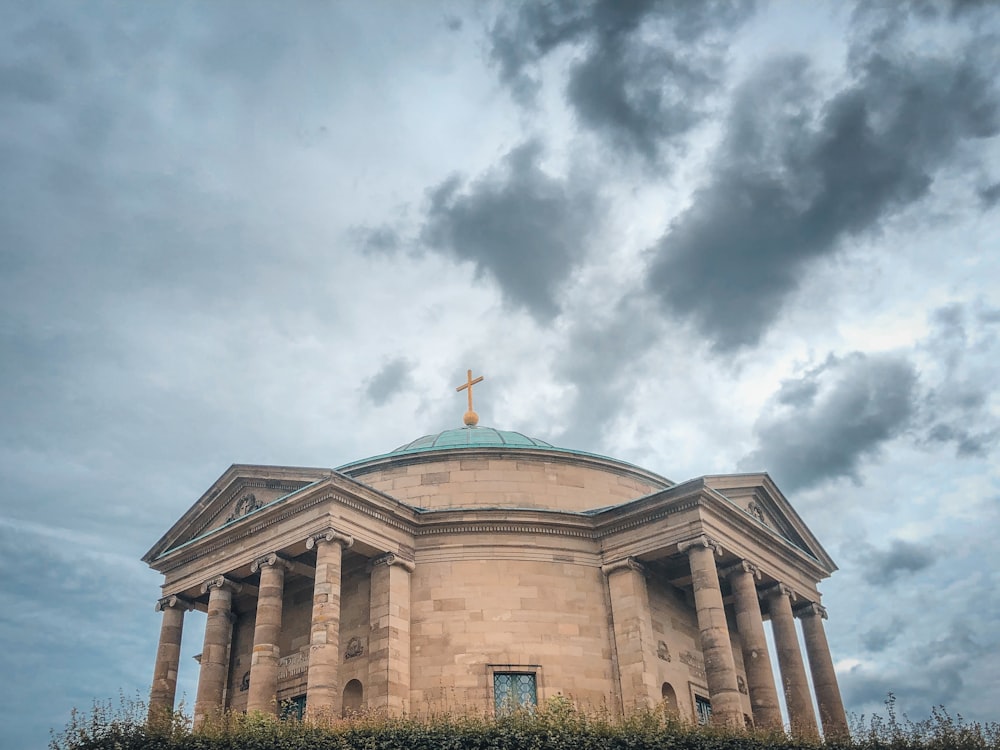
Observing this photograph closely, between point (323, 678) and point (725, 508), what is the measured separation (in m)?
13.0

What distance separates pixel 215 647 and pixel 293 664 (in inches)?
96.3

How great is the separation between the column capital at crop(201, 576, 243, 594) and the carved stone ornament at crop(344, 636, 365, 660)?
4518 mm

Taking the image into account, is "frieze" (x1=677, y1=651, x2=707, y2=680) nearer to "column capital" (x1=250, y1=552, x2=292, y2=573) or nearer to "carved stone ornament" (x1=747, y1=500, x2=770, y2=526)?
"carved stone ornament" (x1=747, y1=500, x2=770, y2=526)

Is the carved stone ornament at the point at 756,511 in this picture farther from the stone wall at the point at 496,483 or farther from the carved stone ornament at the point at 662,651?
the carved stone ornament at the point at 662,651

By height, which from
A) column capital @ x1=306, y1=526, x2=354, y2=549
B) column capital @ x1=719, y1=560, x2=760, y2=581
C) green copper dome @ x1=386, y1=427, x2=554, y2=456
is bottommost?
column capital @ x1=719, y1=560, x2=760, y2=581

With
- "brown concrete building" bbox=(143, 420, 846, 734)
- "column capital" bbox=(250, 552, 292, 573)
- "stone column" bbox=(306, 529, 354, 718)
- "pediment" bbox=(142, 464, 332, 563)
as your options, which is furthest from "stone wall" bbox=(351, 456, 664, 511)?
"stone column" bbox=(306, 529, 354, 718)

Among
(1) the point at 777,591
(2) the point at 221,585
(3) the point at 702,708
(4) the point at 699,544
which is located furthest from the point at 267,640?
(1) the point at 777,591

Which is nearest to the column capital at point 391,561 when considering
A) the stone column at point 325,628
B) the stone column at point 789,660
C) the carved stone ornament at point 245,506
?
the stone column at point 325,628

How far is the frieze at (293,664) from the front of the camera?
28430 millimetres

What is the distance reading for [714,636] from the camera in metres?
25.9

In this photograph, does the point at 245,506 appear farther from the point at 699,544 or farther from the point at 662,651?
the point at 699,544

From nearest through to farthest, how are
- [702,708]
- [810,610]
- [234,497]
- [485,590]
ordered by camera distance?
[485,590]
[702,708]
[234,497]
[810,610]

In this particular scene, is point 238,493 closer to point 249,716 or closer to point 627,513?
point 249,716

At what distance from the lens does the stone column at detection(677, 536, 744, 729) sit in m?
24.9
